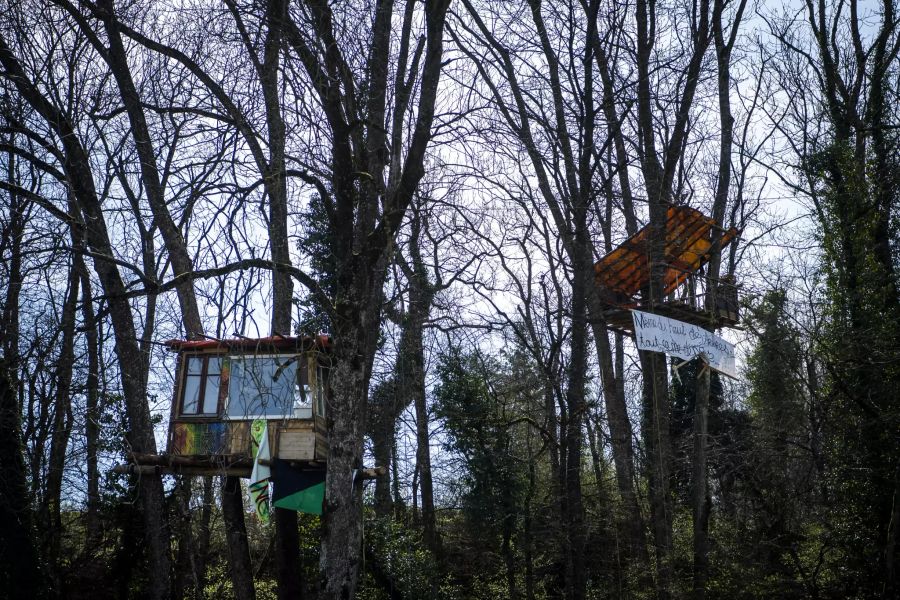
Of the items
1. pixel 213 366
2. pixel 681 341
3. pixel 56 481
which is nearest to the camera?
pixel 681 341

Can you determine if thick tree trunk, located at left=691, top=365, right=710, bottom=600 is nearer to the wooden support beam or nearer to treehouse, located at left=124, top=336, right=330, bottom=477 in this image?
treehouse, located at left=124, top=336, right=330, bottom=477

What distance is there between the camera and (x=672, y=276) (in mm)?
11633

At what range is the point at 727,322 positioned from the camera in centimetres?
1138

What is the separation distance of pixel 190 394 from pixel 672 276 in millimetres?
6906

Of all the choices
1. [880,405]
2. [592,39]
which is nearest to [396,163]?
[592,39]

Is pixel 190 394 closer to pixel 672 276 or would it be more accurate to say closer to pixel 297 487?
pixel 297 487

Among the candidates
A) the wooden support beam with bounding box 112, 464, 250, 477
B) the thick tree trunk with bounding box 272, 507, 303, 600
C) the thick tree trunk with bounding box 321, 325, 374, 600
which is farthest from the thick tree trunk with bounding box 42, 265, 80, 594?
the thick tree trunk with bounding box 321, 325, 374, 600

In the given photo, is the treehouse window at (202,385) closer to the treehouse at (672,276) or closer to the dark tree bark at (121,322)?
the dark tree bark at (121,322)

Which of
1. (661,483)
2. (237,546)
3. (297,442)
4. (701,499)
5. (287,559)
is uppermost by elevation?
(297,442)

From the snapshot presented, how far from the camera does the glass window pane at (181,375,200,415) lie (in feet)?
37.0

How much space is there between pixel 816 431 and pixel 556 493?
4.13 meters

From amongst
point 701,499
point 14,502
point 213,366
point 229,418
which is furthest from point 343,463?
point 14,502

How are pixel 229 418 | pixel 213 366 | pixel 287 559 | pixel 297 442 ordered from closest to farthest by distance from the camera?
pixel 297 442 < pixel 229 418 < pixel 213 366 < pixel 287 559

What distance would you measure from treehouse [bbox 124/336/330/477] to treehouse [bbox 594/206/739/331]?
Result: 3866 mm
